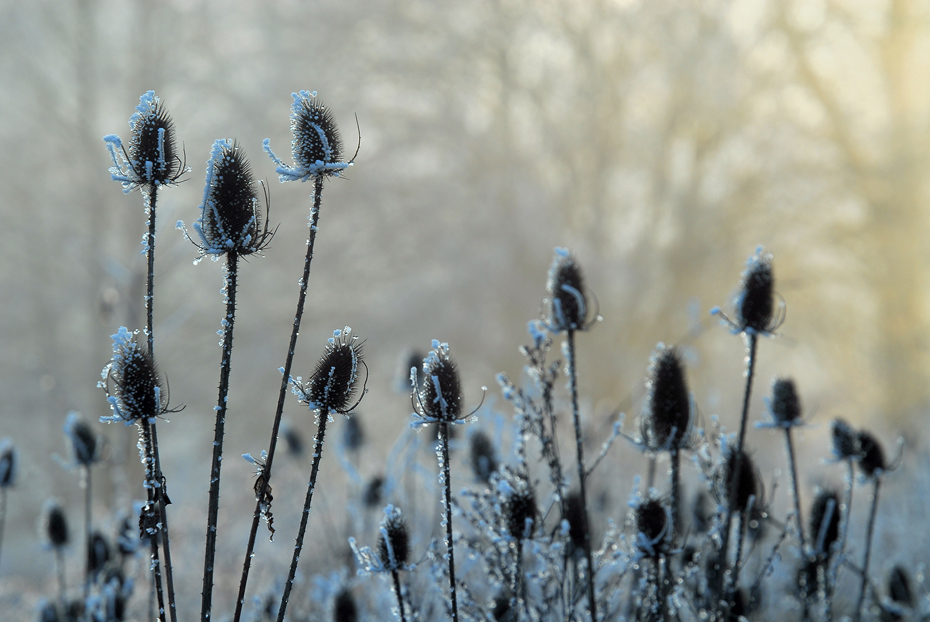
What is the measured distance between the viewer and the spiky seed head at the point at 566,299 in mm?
2291

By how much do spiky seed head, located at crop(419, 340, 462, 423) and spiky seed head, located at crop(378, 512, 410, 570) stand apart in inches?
16.0

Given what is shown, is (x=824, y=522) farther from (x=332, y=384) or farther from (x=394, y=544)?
(x=332, y=384)

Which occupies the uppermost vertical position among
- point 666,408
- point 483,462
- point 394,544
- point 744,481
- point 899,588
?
point 666,408

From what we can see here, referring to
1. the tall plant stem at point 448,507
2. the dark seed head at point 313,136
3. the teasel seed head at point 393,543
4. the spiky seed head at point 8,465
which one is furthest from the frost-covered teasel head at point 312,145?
the spiky seed head at point 8,465

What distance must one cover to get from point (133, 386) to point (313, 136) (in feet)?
2.23

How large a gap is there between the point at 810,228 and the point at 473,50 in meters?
8.14

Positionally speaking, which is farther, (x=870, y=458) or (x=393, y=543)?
(x=870, y=458)

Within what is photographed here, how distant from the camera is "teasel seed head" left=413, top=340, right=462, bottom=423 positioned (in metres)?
1.79

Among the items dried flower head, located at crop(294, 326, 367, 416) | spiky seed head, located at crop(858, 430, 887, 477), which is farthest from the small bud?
dried flower head, located at crop(294, 326, 367, 416)

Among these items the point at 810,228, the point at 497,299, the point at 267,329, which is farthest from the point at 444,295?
the point at 810,228

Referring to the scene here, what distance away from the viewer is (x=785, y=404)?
277 centimetres

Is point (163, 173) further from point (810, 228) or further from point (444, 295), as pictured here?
point (810, 228)

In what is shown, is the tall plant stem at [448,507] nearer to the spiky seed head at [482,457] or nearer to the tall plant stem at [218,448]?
the tall plant stem at [218,448]

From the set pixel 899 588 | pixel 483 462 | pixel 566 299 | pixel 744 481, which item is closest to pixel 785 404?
pixel 744 481
